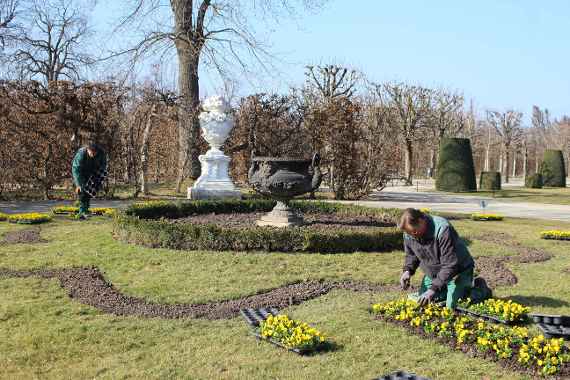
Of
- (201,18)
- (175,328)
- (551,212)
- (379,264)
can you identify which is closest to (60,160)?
(201,18)

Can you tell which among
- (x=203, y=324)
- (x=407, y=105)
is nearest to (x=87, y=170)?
(x=203, y=324)

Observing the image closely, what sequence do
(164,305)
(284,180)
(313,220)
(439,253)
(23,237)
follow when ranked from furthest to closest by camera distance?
(313,220) → (284,180) → (23,237) → (164,305) → (439,253)

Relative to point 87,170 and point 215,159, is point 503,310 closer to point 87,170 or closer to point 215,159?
point 87,170

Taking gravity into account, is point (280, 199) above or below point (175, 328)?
above

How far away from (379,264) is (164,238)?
10.4 feet

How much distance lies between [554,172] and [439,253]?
3345 centimetres

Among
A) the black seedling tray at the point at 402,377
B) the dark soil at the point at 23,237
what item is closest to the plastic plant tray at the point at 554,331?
the black seedling tray at the point at 402,377

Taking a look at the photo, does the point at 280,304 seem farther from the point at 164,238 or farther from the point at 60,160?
the point at 60,160

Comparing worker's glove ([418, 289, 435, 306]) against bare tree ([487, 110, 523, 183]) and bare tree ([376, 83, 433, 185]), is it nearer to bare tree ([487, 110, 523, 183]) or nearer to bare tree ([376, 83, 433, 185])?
bare tree ([376, 83, 433, 185])

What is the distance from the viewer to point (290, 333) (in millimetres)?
4320

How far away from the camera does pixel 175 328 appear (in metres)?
4.83

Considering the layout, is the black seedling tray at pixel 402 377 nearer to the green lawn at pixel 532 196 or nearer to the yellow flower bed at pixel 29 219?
the yellow flower bed at pixel 29 219

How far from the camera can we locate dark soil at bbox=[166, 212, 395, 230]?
32.2 feet

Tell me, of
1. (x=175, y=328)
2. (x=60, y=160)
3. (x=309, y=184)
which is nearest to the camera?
(x=175, y=328)
